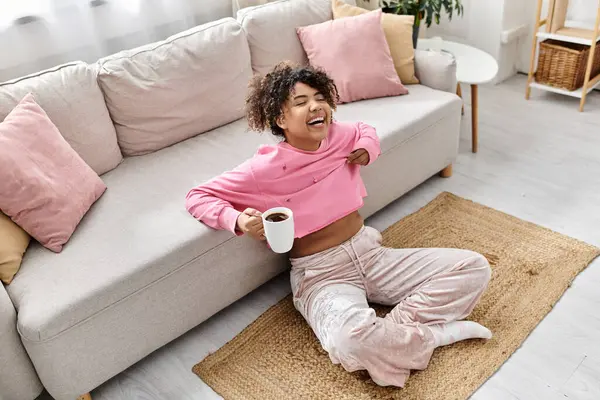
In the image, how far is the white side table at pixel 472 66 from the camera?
2621mm

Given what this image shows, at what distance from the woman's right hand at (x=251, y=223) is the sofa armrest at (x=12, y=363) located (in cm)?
62

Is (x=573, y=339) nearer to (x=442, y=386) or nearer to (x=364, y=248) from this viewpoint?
(x=442, y=386)

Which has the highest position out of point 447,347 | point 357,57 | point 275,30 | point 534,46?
point 275,30

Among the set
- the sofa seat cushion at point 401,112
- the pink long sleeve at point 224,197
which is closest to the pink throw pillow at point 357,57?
the sofa seat cushion at point 401,112

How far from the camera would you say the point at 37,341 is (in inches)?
58.0

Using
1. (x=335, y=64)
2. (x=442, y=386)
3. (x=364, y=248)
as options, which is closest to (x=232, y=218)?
(x=364, y=248)

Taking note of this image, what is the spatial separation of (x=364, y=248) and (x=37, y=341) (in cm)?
96

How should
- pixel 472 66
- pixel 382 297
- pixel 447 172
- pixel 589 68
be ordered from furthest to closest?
pixel 589 68, pixel 472 66, pixel 447 172, pixel 382 297

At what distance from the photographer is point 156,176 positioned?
80.0 inches

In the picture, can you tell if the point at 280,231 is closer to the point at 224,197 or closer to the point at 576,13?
the point at 224,197

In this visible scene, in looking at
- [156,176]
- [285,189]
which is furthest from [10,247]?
[285,189]

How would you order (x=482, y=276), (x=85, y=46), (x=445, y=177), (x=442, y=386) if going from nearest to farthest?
(x=442, y=386) → (x=482, y=276) → (x=85, y=46) → (x=445, y=177)

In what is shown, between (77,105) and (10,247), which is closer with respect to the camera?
(10,247)

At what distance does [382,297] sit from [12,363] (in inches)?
41.7
